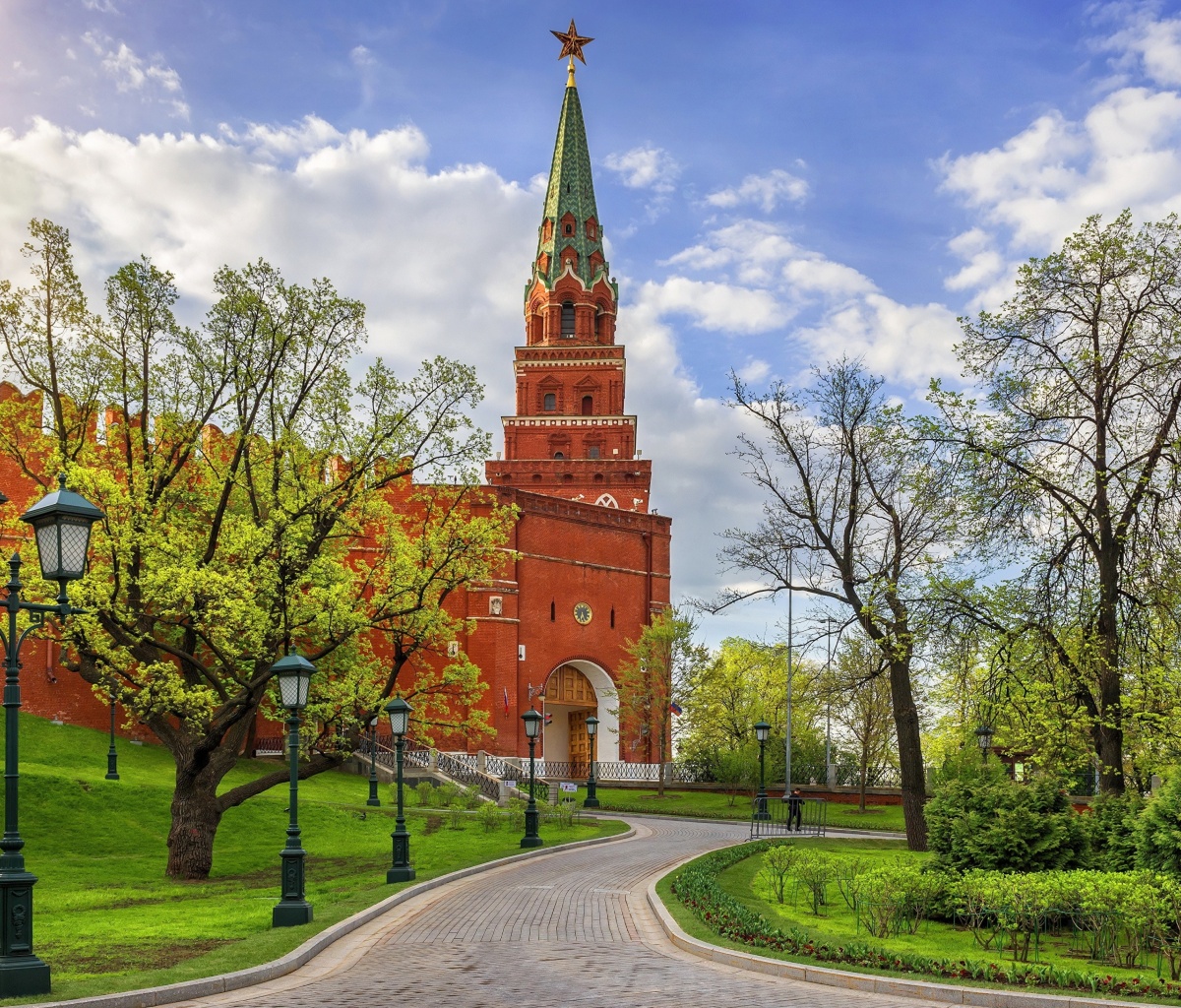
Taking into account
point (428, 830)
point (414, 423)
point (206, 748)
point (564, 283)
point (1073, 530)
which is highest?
point (564, 283)

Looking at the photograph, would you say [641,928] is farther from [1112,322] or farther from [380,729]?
[380,729]

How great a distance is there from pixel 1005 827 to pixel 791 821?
43.1ft

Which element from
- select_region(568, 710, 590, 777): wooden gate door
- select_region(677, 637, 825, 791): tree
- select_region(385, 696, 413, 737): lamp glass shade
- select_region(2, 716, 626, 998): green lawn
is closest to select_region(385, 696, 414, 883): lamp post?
select_region(385, 696, 413, 737): lamp glass shade

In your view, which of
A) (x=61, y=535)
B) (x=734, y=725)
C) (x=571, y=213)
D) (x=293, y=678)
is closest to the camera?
(x=61, y=535)

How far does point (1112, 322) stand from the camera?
17.2 m

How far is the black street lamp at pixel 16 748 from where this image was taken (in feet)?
28.6

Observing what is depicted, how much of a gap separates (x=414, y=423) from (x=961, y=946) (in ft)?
41.1

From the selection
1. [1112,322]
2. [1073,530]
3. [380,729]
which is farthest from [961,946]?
[380,729]

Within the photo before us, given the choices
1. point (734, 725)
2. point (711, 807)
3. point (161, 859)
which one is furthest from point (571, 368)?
point (161, 859)

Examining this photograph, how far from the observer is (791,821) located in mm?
26703

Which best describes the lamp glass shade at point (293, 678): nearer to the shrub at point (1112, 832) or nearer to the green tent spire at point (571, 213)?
the shrub at point (1112, 832)

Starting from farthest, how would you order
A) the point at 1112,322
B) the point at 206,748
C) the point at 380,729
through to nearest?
1. the point at 380,729
2. the point at 206,748
3. the point at 1112,322

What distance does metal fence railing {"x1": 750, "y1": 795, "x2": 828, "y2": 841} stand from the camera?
26.5 metres

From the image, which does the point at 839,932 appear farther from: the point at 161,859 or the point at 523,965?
the point at 161,859
